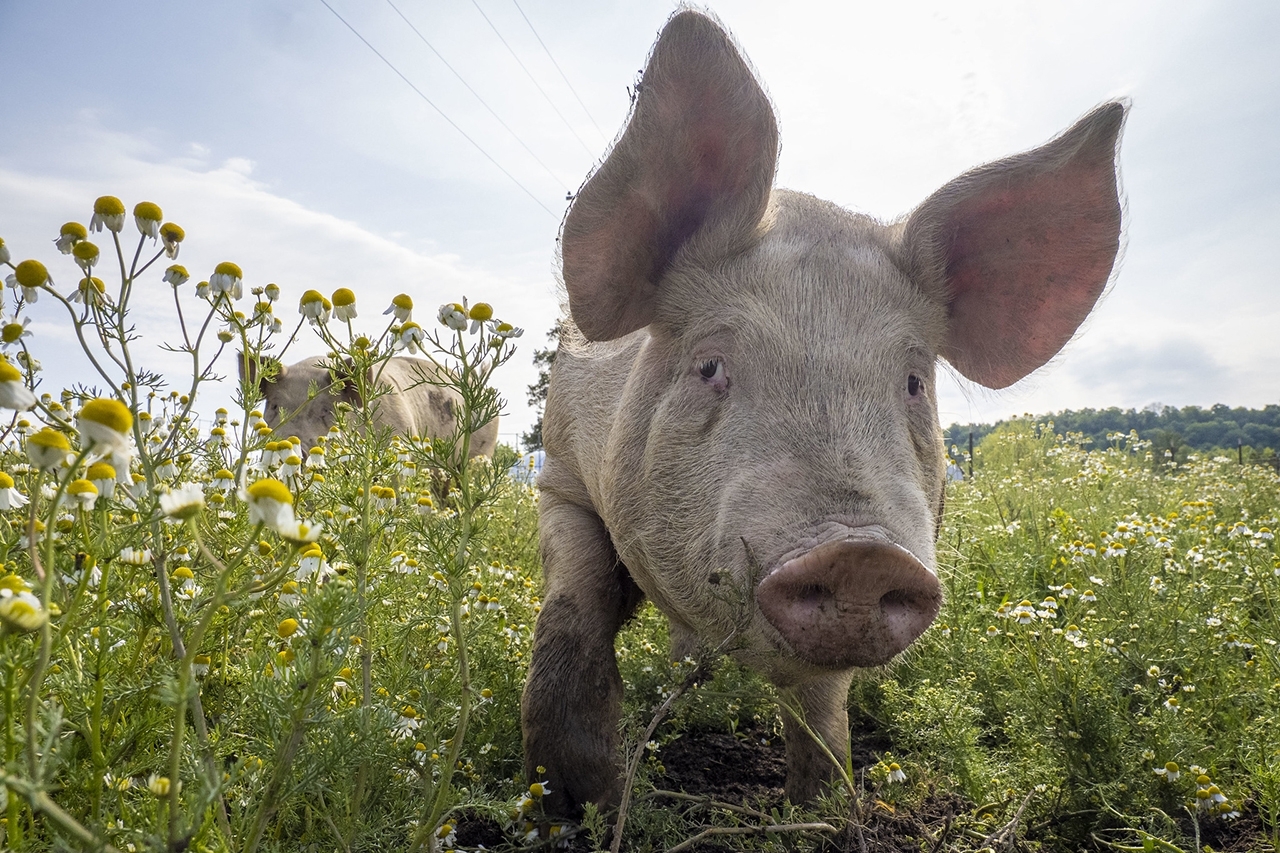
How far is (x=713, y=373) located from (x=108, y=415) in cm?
176

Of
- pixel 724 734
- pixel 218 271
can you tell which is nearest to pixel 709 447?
pixel 218 271

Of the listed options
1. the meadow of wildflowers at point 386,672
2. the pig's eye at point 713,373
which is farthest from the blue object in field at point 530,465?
the pig's eye at point 713,373

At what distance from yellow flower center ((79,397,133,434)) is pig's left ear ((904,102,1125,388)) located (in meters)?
2.51

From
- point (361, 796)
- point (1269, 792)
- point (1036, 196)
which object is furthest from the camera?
point (1036, 196)

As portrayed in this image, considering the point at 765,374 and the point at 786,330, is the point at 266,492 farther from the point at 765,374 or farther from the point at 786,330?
the point at 786,330

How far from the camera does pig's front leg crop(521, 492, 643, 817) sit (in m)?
2.60

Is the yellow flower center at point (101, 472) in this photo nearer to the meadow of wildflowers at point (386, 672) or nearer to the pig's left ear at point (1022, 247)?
the meadow of wildflowers at point (386, 672)

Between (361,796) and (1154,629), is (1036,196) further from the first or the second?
(361,796)

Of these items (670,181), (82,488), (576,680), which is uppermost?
(670,181)

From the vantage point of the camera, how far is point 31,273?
1459 millimetres

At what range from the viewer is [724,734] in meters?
3.53

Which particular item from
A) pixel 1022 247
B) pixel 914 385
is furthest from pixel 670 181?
pixel 1022 247

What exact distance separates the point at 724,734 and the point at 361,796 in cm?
223

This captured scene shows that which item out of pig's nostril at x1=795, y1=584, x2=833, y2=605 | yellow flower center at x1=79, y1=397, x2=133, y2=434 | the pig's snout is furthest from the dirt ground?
yellow flower center at x1=79, y1=397, x2=133, y2=434
